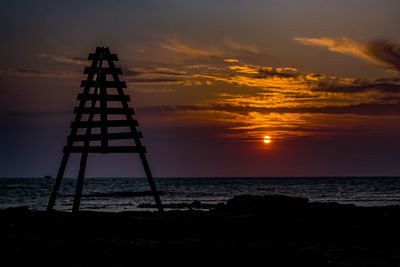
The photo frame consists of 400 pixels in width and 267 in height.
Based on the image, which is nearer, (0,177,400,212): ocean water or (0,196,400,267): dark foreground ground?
(0,196,400,267): dark foreground ground

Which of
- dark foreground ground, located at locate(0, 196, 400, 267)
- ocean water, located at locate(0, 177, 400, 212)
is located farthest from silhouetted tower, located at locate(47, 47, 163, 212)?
ocean water, located at locate(0, 177, 400, 212)

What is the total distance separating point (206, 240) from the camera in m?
11.1

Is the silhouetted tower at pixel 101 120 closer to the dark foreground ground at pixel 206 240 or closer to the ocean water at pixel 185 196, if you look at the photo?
the dark foreground ground at pixel 206 240

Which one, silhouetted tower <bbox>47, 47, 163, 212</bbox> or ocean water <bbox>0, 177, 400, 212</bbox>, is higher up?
silhouetted tower <bbox>47, 47, 163, 212</bbox>

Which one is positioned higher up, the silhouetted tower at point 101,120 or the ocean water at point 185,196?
the silhouetted tower at point 101,120

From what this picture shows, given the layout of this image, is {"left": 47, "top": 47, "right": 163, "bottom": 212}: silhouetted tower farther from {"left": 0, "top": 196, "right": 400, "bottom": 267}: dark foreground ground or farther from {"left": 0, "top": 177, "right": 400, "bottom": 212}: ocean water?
{"left": 0, "top": 177, "right": 400, "bottom": 212}: ocean water

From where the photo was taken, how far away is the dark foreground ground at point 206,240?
28.8 feet

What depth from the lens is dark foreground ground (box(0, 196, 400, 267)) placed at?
8.79 metres

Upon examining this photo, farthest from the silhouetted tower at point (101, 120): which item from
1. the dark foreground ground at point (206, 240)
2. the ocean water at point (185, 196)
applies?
the ocean water at point (185, 196)

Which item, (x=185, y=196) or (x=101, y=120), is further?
(x=185, y=196)

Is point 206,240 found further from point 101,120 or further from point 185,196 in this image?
point 185,196

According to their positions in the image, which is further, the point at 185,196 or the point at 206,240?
the point at 185,196

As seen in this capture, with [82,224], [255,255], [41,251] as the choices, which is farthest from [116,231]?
[255,255]

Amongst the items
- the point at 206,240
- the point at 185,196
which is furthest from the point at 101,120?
the point at 185,196
